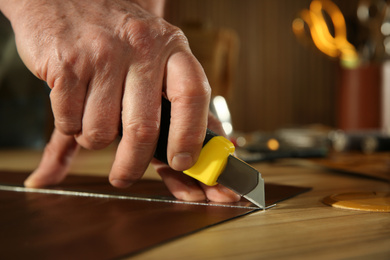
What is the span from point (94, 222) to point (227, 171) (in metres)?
0.13

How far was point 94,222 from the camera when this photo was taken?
1.00 feet

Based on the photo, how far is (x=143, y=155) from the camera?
0.38 metres

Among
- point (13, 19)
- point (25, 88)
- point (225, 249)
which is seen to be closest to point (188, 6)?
point (25, 88)

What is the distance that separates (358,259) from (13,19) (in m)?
0.39

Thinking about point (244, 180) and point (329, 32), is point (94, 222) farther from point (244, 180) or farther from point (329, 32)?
point (329, 32)

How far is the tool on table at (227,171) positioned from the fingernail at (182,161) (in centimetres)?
1

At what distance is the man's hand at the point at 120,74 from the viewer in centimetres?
36

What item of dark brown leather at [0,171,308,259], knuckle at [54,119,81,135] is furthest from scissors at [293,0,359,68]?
knuckle at [54,119,81,135]

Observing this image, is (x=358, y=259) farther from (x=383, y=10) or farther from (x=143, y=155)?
(x=383, y=10)

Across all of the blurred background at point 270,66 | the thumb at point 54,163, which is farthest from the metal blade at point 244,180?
the blurred background at point 270,66

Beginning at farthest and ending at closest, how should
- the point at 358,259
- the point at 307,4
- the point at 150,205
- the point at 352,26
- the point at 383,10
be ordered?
the point at 307,4 < the point at 352,26 < the point at 383,10 < the point at 150,205 < the point at 358,259

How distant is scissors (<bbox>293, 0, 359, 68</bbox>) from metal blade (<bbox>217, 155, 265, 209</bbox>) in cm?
104

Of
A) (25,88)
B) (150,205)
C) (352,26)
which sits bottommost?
(25,88)

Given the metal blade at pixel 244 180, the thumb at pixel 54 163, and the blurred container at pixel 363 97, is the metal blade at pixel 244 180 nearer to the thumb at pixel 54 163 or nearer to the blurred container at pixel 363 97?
the thumb at pixel 54 163
